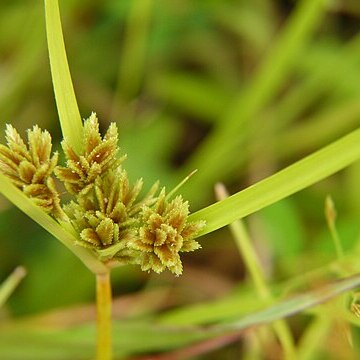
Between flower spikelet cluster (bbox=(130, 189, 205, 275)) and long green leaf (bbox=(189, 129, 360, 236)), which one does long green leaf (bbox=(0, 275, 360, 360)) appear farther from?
flower spikelet cluster (bbox=(130, 189, 205, 275))

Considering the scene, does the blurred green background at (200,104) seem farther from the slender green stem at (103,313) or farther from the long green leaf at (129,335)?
the slender green stem at (103,313)

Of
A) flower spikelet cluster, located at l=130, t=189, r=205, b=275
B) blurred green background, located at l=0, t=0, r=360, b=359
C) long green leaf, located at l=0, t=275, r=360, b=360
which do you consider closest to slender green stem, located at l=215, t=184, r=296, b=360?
long green leaf, located at l=0, t=275, r=360, b=360

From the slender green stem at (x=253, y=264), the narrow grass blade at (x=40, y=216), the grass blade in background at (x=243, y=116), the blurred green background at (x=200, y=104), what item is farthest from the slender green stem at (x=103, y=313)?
the grass blade in background at (x=243, y=116)

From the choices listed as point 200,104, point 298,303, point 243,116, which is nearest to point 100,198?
point 298,303

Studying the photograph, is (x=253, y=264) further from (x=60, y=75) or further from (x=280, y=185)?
(x=60, y=75)

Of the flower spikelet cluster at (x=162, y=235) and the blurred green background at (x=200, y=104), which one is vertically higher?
the blurred green background at (x=200, y=104)

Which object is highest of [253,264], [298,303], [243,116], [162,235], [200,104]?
[200,104]
